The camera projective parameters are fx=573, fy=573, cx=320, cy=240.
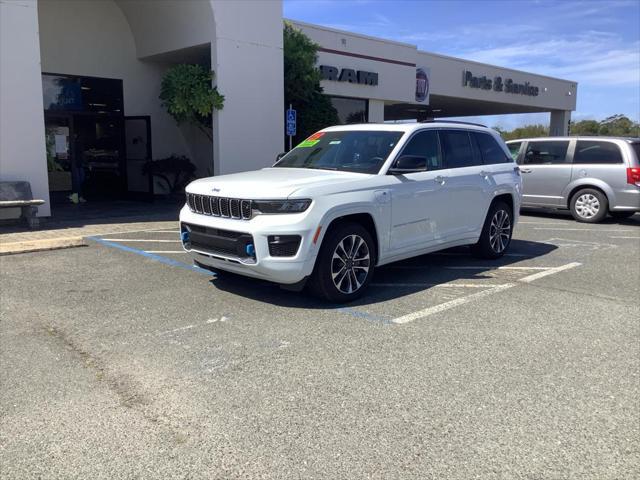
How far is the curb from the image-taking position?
26.6 ft

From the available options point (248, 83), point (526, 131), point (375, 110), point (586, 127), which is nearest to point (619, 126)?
point (586, 127)

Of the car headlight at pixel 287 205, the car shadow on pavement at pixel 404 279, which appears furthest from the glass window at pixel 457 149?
the car headlight at pixel 287 205

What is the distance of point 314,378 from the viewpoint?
404 centimetres

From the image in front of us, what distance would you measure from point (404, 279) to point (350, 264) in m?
1.37

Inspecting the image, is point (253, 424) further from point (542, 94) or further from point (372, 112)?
point (542, 94)

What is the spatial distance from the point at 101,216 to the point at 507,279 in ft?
28.7

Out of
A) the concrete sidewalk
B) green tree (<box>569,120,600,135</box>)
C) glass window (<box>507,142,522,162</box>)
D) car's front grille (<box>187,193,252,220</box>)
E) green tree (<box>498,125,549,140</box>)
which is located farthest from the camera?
green tree (<box>498,125,549,140</box>)

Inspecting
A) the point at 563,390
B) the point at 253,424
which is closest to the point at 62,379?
the point at 253,424

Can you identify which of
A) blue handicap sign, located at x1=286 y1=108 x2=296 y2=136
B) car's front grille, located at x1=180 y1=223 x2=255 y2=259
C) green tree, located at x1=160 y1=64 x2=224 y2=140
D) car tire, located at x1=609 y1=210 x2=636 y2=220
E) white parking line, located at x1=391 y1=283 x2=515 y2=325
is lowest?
white parking line, located at x1=391 y1=283 x2=515 y2=325

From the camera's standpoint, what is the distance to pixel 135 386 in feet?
12.7

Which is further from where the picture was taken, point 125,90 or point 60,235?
point 125,90

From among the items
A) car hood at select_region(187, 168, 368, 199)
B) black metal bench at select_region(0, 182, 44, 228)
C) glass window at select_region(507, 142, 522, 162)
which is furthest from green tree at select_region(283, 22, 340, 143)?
car hood at select_region(187, 168, 368, 199)

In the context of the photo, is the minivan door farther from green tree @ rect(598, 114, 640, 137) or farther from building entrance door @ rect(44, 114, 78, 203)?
green tree @ rect(598, 114, 640, 137)

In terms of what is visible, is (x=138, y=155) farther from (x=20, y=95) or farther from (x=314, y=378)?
(x=314, y=378)
